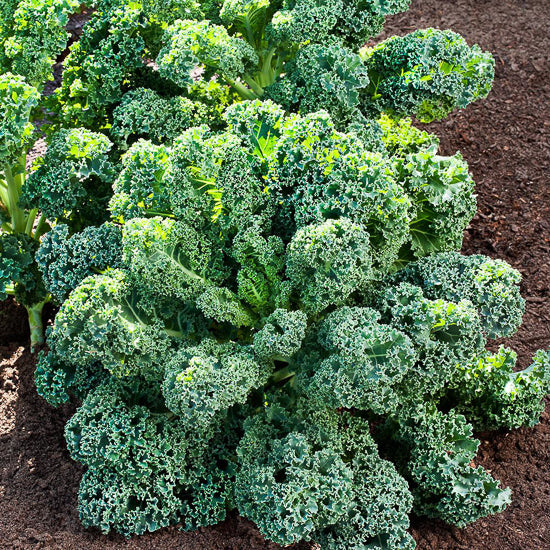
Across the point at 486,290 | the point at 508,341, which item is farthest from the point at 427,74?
the point at 508,341

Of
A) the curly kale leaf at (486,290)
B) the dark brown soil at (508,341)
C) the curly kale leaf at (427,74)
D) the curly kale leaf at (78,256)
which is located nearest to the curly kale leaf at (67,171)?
the curly kale leaf at (78,256)

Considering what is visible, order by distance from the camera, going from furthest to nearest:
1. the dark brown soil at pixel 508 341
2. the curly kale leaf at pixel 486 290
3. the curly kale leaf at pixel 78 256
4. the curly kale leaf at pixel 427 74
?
the curly kale leaf at pixel 427 74
the curly kale leaf at pixel 78 256
the dark brown soil at pixel 508 341
the curly kale leaf at pixel 486 290

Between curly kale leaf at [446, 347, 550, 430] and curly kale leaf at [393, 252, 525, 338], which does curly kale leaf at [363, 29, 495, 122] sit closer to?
curly kale leaf at [393, 252, 525, 338]

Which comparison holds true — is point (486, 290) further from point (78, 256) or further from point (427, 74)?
point (78, 256)

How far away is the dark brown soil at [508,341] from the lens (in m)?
4.87

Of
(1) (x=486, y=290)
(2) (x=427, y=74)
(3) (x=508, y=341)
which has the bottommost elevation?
(3) (x=508, y=341)

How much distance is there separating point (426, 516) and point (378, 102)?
300 centimetres

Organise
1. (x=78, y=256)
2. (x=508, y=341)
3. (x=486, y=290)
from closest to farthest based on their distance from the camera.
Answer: (x=486, y=290)
(x=78, y=256)
(x=508, y=341)

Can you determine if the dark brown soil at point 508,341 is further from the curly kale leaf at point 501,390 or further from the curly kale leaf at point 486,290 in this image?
the curly kale leaf at point 486,290

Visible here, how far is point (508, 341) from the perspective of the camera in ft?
19.7

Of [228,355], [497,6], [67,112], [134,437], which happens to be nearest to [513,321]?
[228,355]

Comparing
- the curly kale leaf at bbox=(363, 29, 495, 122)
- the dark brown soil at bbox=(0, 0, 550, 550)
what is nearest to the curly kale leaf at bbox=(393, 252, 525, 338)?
A: the dark brown soil at bbox=(0, 0, 550, 550)

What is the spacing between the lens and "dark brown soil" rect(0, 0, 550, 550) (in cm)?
487

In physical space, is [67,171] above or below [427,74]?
below
